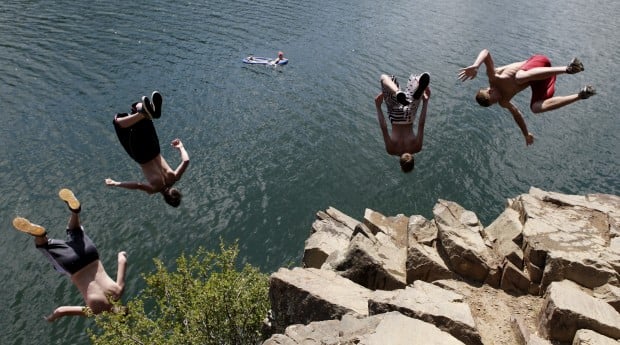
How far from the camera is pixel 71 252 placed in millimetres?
12852

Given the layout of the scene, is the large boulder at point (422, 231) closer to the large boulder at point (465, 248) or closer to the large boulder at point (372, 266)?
the large boulder at point (465, 248)

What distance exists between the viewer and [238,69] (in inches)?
1474

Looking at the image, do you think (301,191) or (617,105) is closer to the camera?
(301,191)

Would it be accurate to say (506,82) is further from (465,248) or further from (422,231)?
(422,231)

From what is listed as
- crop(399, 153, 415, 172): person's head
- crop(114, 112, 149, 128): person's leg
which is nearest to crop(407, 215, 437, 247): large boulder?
crop(399, 153, 415, 172): person's head

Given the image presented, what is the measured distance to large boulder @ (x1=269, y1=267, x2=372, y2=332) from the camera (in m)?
11.1

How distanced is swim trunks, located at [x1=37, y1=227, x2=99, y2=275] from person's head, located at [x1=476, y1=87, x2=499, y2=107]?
433 inches

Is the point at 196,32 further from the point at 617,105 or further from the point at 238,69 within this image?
the point at 617,105

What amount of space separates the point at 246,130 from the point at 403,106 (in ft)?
62.4

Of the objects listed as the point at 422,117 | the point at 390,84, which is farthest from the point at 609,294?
the point at 390,84

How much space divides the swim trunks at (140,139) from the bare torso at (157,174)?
0.17 meters

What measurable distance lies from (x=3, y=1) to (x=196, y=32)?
64.9ft

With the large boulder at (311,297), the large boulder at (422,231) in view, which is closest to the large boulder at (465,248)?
the large boulder at (422,231)

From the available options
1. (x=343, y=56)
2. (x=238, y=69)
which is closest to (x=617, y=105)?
(x=343, y=56)
